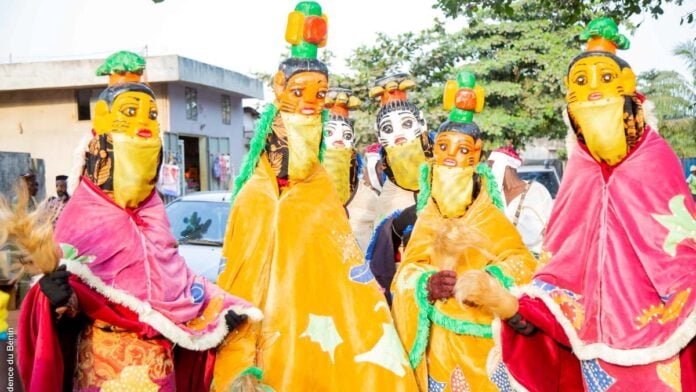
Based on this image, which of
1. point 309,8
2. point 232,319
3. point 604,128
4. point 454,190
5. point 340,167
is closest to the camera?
point 604,128

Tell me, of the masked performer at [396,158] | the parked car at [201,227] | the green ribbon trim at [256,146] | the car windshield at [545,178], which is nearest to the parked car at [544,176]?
the car windshield at [545,178]

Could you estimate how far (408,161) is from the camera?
605 cm

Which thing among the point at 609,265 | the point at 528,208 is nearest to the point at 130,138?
the point at 609,265

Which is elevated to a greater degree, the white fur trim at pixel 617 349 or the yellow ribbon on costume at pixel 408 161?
the yellow ribbon on costume at pixel 408 161

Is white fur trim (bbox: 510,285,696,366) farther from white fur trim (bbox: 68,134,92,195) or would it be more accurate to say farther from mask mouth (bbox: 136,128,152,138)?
white fur trim (bbox: 68,134,92,195)

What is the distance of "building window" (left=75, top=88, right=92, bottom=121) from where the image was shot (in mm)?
24094

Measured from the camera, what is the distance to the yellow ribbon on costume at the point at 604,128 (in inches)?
144

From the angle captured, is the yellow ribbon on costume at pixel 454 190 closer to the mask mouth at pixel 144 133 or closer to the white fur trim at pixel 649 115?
the white fur trim at pixel 649 115

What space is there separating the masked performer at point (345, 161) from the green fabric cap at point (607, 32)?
2660mm

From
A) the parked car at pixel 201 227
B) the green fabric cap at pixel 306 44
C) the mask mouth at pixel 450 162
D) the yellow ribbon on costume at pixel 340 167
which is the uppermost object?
the green fabric cap at pixel 306 44

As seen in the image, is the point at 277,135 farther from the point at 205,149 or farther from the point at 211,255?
the point at 205,149

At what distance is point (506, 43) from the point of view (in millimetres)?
21422

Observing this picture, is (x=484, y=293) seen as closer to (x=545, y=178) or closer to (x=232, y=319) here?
(x=232, y=319)

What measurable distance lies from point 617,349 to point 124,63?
2.62 meters
